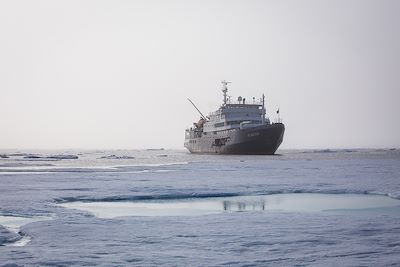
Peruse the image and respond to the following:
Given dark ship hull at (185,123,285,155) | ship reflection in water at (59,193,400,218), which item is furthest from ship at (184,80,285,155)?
ship reflection in water at (59,193,400,218)

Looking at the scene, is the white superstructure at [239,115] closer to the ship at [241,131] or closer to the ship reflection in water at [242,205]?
the ship at [241,131]

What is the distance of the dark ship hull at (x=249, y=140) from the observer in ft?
254

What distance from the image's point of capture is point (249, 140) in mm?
79125

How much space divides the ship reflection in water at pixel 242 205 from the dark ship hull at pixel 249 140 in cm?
5787

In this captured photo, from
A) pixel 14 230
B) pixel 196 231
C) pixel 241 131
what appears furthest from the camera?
pixel 241 131

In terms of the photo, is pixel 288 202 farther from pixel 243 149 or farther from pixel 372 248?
pixel 243 149

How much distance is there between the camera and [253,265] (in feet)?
27.6

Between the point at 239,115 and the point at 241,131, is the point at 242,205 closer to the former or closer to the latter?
the point at 241,131

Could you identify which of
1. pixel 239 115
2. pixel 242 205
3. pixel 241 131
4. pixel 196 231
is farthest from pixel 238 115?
pixel 196 231

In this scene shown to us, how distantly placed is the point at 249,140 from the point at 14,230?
68.1 metres

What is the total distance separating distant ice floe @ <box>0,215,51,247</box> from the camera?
418 inches

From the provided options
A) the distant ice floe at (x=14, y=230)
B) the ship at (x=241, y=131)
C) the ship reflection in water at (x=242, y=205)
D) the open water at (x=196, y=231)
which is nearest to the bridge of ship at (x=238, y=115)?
the ship at (x=241, y=131)

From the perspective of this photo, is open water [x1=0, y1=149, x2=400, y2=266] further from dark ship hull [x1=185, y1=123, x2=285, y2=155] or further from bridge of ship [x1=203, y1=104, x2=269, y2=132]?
bridge of ship [x1=203, y1=104, x2=269, y2=132]

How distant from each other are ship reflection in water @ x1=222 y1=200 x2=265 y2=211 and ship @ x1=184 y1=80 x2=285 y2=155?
5790cm
